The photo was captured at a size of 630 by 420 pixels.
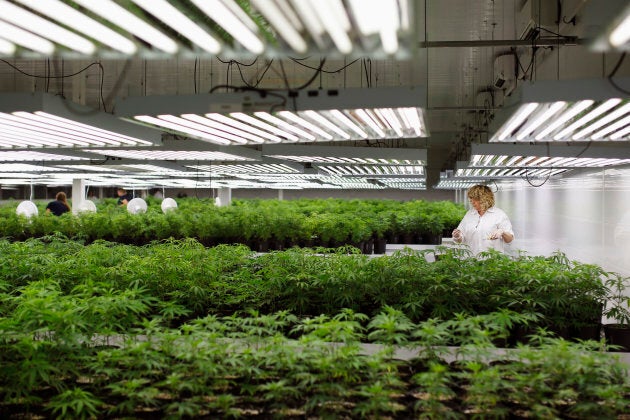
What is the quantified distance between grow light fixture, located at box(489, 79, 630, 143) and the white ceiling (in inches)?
38.1

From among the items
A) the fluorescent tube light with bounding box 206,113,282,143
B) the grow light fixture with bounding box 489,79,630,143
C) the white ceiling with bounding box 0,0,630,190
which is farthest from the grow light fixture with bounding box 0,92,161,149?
the grow light fixture with bounding box 489,79,630,143

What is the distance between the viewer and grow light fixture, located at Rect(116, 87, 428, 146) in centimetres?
333

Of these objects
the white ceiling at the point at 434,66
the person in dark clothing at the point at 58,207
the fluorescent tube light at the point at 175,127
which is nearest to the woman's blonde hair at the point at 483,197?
the white ceiling at the point at 434,66

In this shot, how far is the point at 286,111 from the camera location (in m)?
3.54

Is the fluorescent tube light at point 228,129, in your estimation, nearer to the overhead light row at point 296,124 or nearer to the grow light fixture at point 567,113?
the overhead light row at point 296,124

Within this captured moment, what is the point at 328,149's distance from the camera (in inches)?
264

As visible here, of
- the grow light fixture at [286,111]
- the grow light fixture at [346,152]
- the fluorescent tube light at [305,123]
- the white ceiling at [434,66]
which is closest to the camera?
the grow light fixture at [286,111]

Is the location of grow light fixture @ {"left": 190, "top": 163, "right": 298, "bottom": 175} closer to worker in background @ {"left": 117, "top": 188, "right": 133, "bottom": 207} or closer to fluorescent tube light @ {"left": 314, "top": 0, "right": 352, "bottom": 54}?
worker in background @ {"left": 117, "top": 188, "right": 133, "bottom": 207}

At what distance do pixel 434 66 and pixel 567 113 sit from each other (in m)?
4.21

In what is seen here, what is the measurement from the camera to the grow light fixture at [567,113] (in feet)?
9.60

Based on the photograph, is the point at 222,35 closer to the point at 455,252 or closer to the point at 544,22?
the point at 455,252

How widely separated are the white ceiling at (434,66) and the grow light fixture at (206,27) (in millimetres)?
2549

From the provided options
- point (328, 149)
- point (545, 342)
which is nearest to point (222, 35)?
point (545, 342)

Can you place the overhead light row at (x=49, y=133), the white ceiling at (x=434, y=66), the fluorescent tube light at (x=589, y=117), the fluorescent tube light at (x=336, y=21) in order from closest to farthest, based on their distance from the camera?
the fluorescent tube light at (x=336, y=21)
the fluorescent tube light at (x=589, y=117)
the overhead light row at (x=49, y=133)
the white ceiling at (x=434, y=66)
